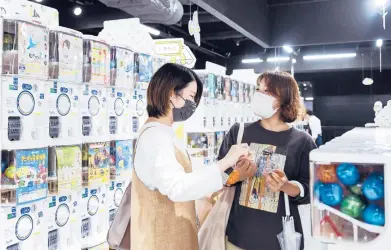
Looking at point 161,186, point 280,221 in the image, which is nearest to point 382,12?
point 280,221

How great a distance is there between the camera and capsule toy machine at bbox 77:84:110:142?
301 cm

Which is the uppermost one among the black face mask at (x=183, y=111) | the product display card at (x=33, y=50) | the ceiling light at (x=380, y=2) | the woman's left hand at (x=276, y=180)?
the ceiling light at (x=380, y=2)

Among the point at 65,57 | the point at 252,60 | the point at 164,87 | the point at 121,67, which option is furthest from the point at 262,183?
the point at 252,60

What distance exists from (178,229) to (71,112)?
1.48 m

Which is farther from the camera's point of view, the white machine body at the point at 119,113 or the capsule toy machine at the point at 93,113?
the white machine body at the point at 119,113

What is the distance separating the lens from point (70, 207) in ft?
9.53

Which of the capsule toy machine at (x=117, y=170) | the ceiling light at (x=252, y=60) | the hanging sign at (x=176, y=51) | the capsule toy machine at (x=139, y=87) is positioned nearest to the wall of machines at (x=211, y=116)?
the hanging sign at (x=176, y=51)

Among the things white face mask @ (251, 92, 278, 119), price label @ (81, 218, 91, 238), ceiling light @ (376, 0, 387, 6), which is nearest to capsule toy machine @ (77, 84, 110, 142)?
price label @ (81, 218, 91, 238)

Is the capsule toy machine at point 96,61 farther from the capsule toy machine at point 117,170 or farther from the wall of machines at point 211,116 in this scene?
the wall of machines at point 211,116

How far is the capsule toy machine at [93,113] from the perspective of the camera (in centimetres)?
301

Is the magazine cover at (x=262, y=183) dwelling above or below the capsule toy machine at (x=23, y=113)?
below

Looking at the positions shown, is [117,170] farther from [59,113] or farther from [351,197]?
[351,197]

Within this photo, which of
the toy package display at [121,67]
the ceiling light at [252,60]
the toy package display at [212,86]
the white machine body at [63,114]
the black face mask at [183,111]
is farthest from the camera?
the ceiling light at [252,60]

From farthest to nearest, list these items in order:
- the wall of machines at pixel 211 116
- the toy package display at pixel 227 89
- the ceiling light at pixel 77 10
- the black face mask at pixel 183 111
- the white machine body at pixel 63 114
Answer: the ceiling light at pixel 77 10 < the toy package display at pixel 227 89 < the wall of machines at pixel 211 116 < the white machine body at pixel 63 114 < the black face mask at pixel 183 111
